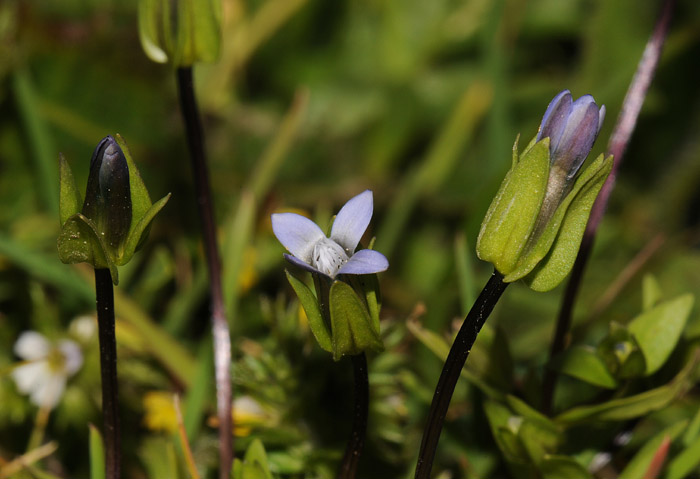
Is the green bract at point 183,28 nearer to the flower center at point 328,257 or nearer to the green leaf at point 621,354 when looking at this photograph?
the flower center at point 328,257

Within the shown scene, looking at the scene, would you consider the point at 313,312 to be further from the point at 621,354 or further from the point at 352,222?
the point at 621,354

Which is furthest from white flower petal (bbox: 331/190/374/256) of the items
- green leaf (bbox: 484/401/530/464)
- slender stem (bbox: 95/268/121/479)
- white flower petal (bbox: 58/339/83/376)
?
white flower petal (bbox: 58/339/83/376)

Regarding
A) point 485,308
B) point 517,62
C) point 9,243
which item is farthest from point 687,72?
point 9,243

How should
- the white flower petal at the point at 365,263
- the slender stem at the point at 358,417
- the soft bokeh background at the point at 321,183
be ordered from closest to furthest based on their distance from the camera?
1. the white flower petal at the point at 365,263
2. the slender stem at the point at 358,417
3. the soft bokeh background at the point at 321,183

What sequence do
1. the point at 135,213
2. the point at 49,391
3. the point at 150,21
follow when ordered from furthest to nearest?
the point at 49,391 → the point at 150,21 → the point at 135,213

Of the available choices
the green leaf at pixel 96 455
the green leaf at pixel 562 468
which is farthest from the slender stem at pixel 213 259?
the green leaf at pixel 562 468

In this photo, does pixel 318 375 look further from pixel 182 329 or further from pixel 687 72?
pixel 687 72

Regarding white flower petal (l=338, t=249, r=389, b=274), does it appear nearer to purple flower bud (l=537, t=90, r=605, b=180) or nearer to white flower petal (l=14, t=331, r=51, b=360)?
purple flower bud (l=537, t=90, r=605, b=180)

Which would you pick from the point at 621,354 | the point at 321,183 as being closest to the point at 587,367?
the point at 621,354
